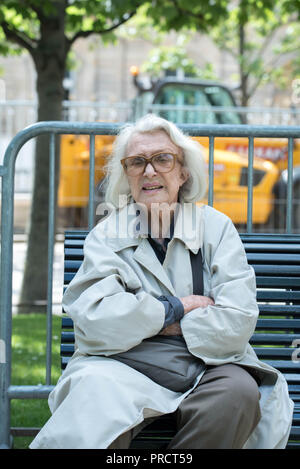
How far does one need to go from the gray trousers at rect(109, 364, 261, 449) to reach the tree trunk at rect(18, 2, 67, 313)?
521 centimetres

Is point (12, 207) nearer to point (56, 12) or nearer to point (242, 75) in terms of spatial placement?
point (56, 12)

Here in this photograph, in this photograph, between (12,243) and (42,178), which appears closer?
(12,243)

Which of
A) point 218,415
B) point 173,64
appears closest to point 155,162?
point 218,415

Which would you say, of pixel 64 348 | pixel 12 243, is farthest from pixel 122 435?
Result: pixel 12 243

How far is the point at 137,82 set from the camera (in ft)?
43.3

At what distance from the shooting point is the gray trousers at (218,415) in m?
2.53

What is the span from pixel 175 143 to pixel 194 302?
2.37 feet

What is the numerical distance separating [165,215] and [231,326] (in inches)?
23.8

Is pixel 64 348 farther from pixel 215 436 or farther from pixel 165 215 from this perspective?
pixel 215 436

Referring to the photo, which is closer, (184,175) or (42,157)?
(184,175)

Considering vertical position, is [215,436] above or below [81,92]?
below

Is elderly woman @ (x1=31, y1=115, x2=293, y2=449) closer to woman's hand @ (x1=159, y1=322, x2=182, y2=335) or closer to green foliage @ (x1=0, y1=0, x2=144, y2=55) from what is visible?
woman's hand @ (x1=159, y1=322, x2=182, y2=335)

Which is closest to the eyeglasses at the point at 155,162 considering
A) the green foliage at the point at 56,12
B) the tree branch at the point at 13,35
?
the green foliage at the point at 56,12

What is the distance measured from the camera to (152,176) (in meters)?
3.15
